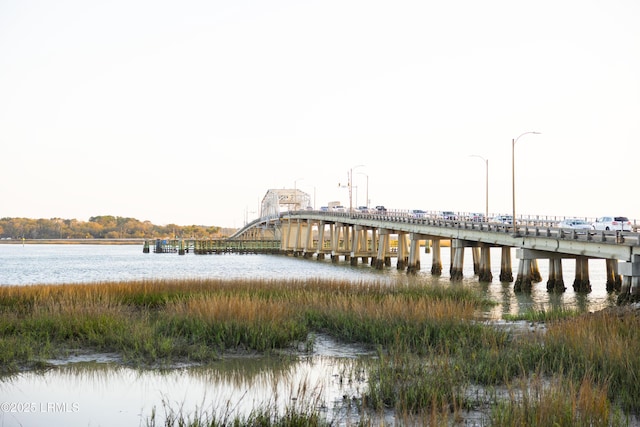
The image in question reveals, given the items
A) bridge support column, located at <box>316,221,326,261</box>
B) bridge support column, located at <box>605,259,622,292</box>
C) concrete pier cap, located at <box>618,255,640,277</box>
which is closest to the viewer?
concrete pier cap, located at <box>618,255,640,277</box>

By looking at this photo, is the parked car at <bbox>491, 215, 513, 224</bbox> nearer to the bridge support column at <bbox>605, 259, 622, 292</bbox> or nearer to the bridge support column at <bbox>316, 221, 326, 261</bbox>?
the bridge support column at <bbox>605, 259, 622, 292</bbox>

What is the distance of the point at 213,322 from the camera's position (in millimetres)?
19000

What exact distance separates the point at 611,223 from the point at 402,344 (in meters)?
38.6

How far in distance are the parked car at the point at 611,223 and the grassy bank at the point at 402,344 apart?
2887 centimetres

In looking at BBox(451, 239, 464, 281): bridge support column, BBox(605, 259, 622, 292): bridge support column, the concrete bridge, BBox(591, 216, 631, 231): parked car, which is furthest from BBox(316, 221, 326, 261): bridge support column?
BBox(605, 259, 622, 292): bridge support column

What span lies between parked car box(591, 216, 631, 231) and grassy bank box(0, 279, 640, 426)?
2887cm

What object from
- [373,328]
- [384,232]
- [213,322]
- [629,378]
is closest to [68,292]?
[213,322]

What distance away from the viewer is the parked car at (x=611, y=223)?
49.2m

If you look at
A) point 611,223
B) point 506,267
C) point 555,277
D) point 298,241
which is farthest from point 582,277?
point 298,241

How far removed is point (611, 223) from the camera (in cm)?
5125

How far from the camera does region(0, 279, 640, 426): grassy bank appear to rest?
1109cm

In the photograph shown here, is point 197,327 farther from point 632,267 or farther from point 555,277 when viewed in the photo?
point 555,277

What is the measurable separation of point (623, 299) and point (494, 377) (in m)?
23.7

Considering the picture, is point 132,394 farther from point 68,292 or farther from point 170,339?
point 68,292
